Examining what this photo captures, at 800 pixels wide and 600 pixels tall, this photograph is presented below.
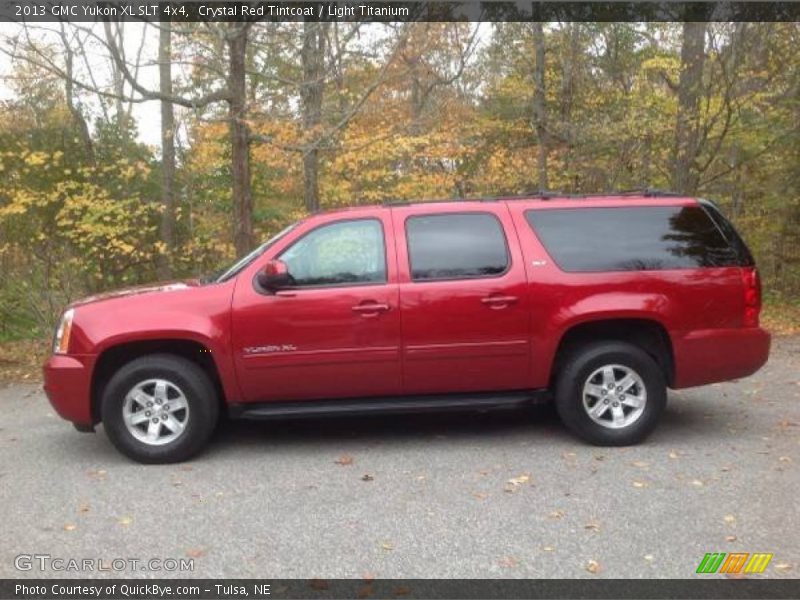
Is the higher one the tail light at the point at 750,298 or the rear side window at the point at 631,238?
the rear side window at the point at 631,238

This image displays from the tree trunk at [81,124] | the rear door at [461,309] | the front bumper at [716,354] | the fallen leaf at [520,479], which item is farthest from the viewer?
the tree trunk at [81,124]

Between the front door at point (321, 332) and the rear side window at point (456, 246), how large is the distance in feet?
0.81

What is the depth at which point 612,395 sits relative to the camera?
5.52 m

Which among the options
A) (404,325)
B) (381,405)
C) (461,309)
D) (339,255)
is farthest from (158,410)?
(461,309)

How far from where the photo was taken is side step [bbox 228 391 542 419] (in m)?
5.39

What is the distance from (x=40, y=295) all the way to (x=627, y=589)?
11406mm

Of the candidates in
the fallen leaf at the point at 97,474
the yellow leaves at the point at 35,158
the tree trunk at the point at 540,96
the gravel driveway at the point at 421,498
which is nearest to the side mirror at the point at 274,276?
the gravel driveway at the point at 421,498

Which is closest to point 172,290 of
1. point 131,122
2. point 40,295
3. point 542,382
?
point 542,382

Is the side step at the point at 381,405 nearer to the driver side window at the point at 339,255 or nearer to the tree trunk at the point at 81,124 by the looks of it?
the driver side window at the point at 339,255

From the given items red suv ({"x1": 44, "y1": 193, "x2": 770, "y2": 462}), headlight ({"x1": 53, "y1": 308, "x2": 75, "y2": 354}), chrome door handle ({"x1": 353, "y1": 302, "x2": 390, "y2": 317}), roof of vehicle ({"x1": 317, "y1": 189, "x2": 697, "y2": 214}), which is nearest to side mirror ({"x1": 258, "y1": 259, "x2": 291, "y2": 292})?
red suv ({"x1": 44, "y1": 193, "x2": 770, "y2": 462})

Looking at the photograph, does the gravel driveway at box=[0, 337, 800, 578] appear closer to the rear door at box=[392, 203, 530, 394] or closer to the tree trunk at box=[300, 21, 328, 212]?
the rear door at box=[392, 203, 530, 394]

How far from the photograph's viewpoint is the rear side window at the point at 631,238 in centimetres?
553

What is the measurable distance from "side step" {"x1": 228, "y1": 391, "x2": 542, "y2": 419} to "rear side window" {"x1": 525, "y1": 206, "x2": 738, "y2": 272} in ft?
3.57

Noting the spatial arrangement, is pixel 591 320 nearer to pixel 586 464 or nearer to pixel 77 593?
pixel 586 464
